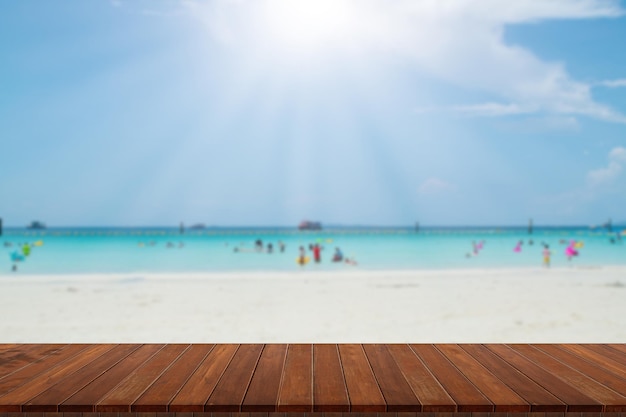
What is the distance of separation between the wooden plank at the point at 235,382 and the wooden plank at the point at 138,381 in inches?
14.7

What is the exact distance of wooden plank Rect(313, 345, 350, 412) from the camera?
95.2 inches

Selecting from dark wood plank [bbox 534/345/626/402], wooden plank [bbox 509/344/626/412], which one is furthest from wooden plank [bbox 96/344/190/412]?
dark wood plank [bbox 534/345/626/402]

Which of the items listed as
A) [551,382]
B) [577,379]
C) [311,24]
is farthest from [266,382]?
[311,24]

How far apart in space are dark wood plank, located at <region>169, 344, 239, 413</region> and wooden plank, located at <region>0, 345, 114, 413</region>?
2.34 ft

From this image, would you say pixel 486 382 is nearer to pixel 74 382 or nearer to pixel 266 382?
pixel 266 382

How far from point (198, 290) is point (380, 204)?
41284 millimetres

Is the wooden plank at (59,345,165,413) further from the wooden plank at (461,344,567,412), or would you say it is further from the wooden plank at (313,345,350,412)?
the wooden plank at (461,344,567,412)

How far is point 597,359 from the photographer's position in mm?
3229

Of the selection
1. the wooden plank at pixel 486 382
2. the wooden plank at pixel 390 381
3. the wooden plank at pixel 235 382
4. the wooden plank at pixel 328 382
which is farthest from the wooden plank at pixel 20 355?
the wooden plank at pixel 486 382

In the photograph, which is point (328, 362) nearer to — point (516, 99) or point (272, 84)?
point (272, 84)

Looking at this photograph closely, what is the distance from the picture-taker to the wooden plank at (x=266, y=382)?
2410mm

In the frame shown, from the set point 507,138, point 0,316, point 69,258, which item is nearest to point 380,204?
point 507,138

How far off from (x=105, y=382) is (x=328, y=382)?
118 cm

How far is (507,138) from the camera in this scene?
3219 cm
